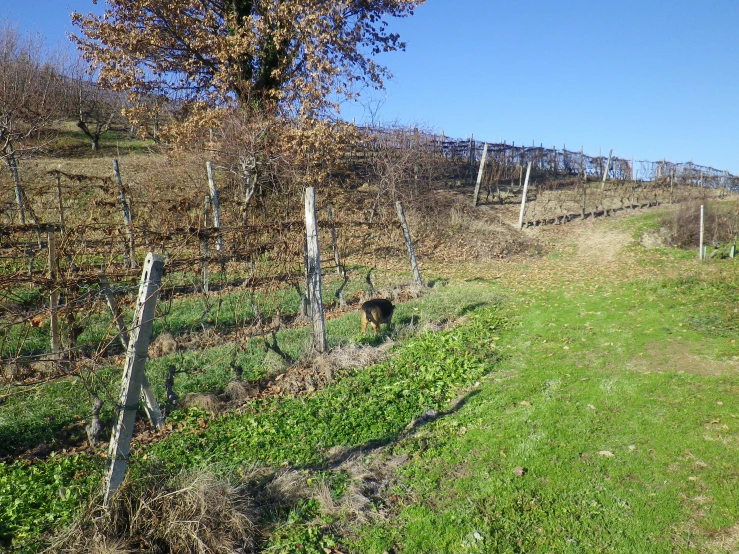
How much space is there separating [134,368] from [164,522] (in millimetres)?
1041

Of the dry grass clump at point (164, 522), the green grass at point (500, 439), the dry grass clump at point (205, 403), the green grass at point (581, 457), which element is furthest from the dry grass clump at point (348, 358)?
the dry grass clump at point (164, 522)

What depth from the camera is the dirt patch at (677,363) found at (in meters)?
6.66

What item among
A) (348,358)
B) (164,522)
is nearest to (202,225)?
(348,358)

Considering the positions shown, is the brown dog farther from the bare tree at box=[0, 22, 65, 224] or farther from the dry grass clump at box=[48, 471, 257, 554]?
the bare tree at box=[0, 22, 65, 224]

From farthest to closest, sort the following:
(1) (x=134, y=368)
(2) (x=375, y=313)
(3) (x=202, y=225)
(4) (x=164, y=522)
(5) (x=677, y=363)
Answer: (3) (x=202, y=225) → (2) (x=375, y=313) → (5) (x=677, y=363) → (1) (x=134, y=368) → (4) (x=164, y=522)

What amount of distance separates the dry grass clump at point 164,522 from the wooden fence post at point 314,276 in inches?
145

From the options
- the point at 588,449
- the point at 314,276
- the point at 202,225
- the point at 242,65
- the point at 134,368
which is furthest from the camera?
the point at 242,65

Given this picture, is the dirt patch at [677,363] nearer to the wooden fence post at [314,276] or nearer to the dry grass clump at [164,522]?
the wooden fence post at [314,276]

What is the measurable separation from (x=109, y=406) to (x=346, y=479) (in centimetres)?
294

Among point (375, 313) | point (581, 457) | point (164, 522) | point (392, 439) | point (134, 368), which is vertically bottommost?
point (392, 439)

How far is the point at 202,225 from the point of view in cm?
1108

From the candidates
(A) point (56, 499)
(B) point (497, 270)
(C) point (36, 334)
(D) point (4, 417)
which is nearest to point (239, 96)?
(B) point (497, 270)

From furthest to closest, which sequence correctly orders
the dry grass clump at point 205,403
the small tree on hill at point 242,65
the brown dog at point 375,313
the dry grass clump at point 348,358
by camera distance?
the small tree on hill at point 242,65 < the brown dog at point 375,313 < the dry grass clump at point 348,358 < the dry grass clump at point 205,403

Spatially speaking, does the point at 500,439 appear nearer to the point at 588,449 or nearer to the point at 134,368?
the point at 588,449
